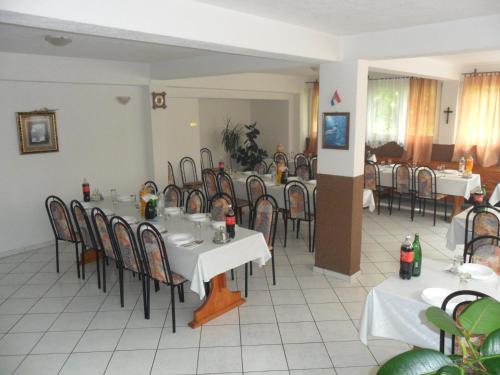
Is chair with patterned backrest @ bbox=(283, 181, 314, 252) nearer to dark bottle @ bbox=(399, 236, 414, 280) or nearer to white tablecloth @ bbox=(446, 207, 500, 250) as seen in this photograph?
white tablecloth @ bbox=(446, 207, 500, 250)

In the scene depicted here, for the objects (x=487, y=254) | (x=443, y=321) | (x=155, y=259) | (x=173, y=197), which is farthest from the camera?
(x=173, y=197)

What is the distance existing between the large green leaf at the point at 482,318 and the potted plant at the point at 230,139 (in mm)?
9606

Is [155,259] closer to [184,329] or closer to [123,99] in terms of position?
[184,329]

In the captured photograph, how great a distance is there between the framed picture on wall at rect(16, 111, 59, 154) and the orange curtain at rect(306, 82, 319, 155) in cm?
638

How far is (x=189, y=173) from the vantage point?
29.1 ft

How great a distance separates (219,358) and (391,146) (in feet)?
25.1

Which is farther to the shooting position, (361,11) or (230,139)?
(230,139)

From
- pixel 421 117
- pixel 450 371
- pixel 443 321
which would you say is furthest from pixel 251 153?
pixel 450 371

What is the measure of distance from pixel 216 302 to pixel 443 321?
313cm

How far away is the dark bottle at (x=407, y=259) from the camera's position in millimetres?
2959

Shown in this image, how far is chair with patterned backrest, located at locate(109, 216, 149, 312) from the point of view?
3959 mm

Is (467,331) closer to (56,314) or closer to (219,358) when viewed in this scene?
(219,358)

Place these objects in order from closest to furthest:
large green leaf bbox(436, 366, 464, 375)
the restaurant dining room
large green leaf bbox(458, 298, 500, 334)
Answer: large green leaf bbox(436, 366, 464, 375) < large green leaf bbox(458, 298, 500, 334) < the restaurant dining room

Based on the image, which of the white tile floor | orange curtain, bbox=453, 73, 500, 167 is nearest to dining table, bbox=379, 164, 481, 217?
orange curtain, bbox=453, 73, 500, 167
